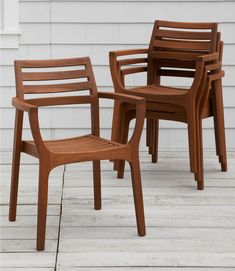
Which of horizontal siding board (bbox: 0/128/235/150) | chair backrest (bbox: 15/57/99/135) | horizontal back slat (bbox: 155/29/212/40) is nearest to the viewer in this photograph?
chair backrest (bbox: 15/57/99/135)

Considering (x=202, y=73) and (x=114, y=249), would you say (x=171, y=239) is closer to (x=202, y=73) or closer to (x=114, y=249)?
(x=114, y=249)

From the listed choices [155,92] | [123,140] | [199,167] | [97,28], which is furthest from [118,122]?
[97,28]

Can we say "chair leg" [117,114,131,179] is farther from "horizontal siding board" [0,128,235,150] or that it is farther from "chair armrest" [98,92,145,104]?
"chair armrest" [98,92,145,104]

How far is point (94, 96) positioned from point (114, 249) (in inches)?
31.1

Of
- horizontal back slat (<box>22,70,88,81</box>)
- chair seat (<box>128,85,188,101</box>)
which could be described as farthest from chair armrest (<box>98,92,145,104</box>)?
chair seat (<box>128,85,188,101</box>)

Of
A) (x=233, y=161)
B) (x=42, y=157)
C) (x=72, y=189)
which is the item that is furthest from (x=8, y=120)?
(x=42, y=157)

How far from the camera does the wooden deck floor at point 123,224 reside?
123 inches

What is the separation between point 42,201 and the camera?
3221 millimetres

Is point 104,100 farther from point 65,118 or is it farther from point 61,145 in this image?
point 61,145

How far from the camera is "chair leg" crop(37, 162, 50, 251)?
3215 mm

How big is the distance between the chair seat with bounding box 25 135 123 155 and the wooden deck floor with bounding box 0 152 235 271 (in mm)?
374

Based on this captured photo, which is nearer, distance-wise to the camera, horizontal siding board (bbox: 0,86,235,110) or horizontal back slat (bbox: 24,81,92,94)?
horizontal back slat (bbox: 24,81,92,94)

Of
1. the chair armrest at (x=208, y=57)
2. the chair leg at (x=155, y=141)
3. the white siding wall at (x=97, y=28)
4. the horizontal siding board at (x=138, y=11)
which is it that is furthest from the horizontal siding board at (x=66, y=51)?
the chair armrest at (x=208, y=57)

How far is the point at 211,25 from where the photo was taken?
15.2 ft
